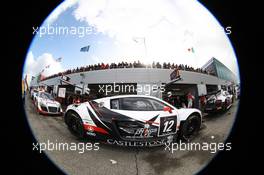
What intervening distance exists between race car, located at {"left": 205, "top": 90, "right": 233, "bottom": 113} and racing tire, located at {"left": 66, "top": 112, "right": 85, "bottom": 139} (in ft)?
4.23

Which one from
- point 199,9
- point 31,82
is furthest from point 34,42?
point 199,9

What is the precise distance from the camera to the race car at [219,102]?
199 centimetres

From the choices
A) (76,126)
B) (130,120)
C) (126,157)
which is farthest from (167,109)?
(76,126)

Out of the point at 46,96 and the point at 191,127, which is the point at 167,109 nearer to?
the point at 191,127

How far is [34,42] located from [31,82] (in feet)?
1.47

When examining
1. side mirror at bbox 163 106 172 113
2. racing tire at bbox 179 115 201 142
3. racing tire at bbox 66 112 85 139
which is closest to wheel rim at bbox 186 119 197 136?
racing tire at bbox 179 115 201 142

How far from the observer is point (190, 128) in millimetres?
2012

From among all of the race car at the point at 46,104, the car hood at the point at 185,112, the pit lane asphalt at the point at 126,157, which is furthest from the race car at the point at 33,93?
the car hood at the point at 185,112

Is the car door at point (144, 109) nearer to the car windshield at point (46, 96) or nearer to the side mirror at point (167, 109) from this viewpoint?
the side mirror at point (167, 109)

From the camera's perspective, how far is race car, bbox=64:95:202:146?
1796 mm

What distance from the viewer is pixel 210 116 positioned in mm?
2025

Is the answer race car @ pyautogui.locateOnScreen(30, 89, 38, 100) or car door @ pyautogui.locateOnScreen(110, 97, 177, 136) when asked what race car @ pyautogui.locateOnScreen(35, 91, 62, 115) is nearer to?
race car @ pyautogui.locateOnScreen(30, 89, 38, 100)

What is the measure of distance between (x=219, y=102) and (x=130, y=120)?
100 cm

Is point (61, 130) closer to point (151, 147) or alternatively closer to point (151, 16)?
point (151, 147)
